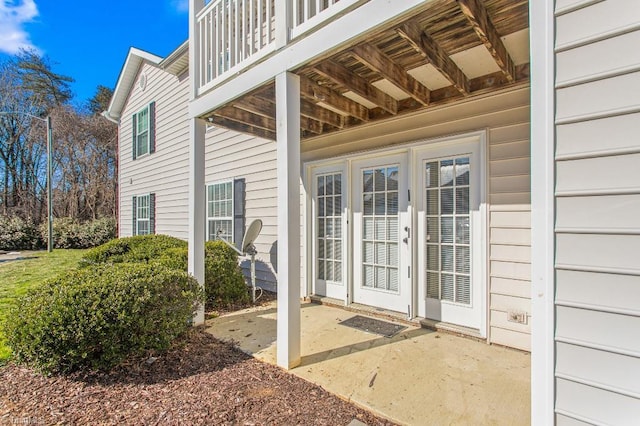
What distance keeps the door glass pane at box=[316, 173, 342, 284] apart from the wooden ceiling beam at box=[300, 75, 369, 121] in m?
0.96

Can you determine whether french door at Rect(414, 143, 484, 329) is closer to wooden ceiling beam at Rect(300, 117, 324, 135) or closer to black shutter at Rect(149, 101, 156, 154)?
wooden ceiling beam at Rect(300, 117, 324, 135)

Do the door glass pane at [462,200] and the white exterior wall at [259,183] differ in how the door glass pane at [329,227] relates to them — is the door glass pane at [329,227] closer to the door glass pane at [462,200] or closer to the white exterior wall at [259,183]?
the white exterior wall at [259,183]

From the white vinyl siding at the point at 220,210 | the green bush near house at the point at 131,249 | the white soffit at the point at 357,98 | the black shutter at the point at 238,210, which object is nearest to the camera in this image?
the white soffit at the point at 357,98

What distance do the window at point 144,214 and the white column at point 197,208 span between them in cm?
598

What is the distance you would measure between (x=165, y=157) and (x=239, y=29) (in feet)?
19.5

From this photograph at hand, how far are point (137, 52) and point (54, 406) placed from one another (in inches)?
386

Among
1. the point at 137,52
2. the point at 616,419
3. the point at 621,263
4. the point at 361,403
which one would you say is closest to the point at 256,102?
the point at 361,403

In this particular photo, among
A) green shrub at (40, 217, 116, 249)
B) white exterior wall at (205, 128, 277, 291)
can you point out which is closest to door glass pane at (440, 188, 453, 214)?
white exterior wall at (205, 128, 277, 291)

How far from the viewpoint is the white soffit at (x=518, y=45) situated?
255 cm

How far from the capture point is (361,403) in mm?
2234

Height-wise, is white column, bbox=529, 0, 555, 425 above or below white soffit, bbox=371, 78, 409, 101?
below

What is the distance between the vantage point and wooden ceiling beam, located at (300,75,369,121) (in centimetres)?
→ 330

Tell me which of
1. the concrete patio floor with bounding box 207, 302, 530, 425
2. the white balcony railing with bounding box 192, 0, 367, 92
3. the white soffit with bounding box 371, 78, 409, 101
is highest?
the white balcony railing with bounding box 192, 0, 367, 92

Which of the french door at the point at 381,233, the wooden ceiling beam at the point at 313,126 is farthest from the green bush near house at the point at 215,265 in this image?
the wooden ceiling beam at the point at 313,126
